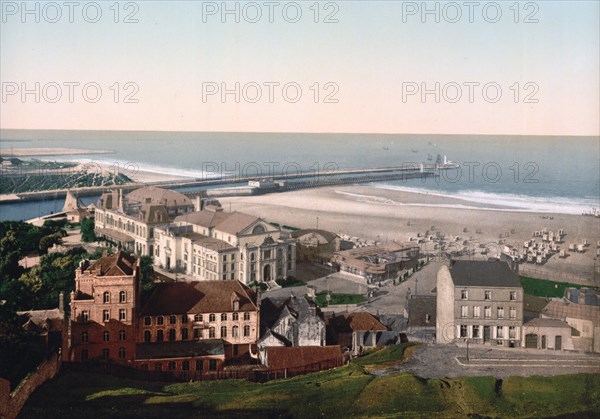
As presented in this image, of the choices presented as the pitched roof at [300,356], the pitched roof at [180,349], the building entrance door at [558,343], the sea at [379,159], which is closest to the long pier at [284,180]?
the sea at [379,159]

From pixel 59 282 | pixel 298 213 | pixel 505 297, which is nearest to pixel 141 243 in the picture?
pixel 59 282

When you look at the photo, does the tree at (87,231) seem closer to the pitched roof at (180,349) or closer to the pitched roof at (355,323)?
the pitched roof at (180,349)

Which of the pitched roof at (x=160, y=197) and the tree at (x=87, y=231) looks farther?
the tree at (x=87, y=231)

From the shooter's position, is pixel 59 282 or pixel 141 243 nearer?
pixel 59 282

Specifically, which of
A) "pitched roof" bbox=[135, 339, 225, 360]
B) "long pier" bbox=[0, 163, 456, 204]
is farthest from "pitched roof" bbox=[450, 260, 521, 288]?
"long pier" bbox=[0, 163, 456, 204]

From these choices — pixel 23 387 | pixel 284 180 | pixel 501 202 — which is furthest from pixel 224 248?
pixel 501 202

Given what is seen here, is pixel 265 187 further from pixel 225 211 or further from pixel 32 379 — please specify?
pixel 32 379
